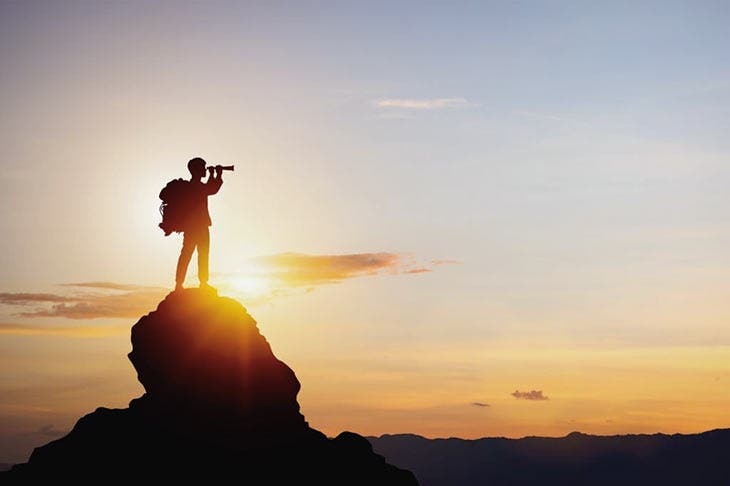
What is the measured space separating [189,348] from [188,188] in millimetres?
7660

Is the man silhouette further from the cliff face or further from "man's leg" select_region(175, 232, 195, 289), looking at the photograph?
the cliff face

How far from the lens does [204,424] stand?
1682 inches

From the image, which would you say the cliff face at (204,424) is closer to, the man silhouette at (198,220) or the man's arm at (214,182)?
the man silhouette at (198,220)

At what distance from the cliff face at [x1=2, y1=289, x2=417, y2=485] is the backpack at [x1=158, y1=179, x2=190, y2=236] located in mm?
3157

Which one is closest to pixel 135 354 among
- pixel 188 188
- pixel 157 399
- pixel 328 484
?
pixel 157 399

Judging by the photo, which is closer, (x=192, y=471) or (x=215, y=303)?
(x=192, y=471)

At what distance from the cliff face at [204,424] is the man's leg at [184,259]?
0.62 metres

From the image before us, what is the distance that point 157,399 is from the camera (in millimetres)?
44062

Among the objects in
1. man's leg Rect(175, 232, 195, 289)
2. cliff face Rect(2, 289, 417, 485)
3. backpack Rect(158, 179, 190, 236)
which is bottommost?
cliff face Rect(2, 289, 417, 485)

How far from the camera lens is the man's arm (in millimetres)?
45188

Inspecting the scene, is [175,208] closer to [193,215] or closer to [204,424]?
[193,215]

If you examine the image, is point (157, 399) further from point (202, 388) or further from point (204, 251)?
point (204, 251)

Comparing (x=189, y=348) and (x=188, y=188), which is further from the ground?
(x=188, y=188)

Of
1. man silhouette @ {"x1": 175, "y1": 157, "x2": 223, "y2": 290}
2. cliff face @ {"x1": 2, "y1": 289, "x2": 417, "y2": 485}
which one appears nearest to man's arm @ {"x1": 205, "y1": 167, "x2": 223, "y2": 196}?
man silhouette @ {"x1": 175, "y1": 157, "x2": 223, "y2": 290}
